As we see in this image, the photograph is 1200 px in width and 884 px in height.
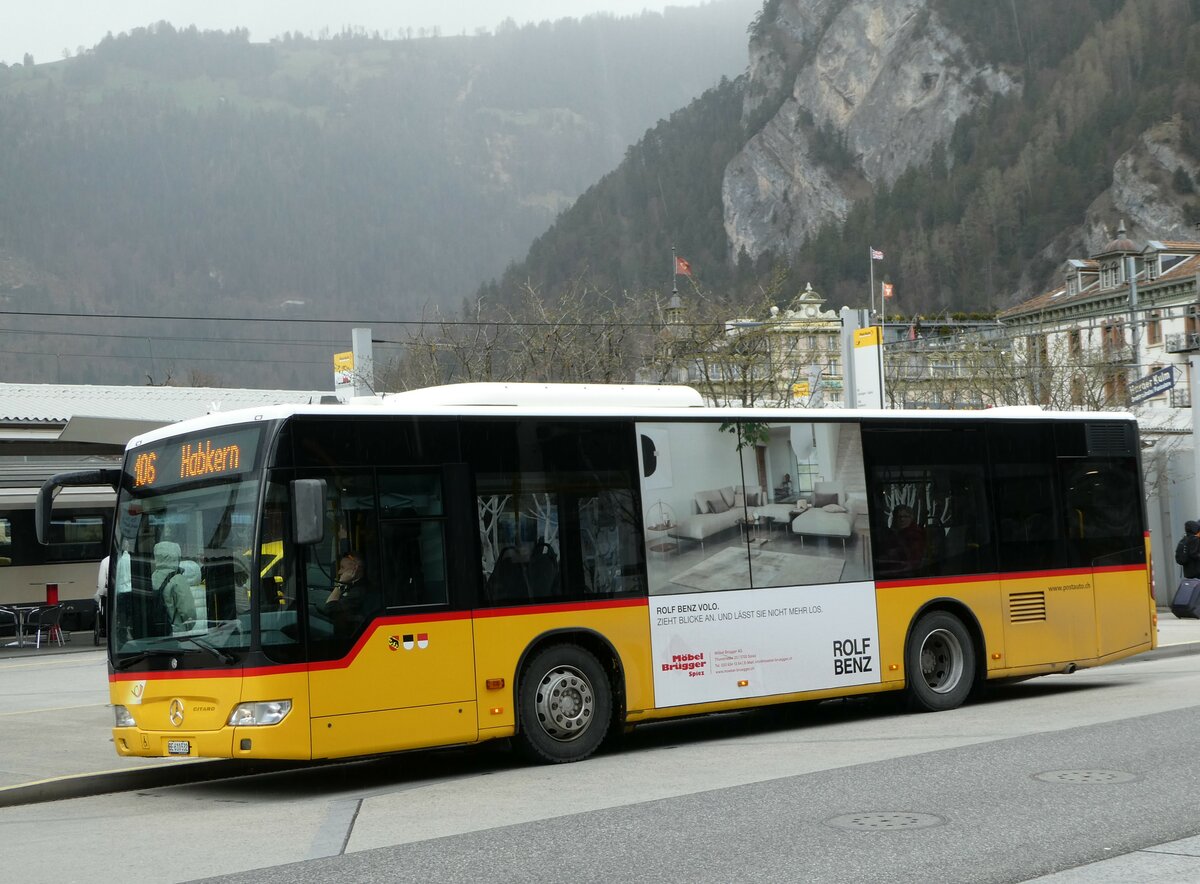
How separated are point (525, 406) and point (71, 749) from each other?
5.06 metres

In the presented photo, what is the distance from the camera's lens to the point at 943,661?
46.5 ft

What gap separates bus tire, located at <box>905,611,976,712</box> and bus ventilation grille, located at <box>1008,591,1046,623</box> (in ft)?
2.08

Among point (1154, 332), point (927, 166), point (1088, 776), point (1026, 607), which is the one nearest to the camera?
point (1088, 776)

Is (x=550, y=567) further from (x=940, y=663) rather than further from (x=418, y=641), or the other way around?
(x=940, y=663)

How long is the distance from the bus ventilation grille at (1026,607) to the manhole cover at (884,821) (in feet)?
22.2

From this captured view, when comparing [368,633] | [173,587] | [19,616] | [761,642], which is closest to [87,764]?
[173,587]

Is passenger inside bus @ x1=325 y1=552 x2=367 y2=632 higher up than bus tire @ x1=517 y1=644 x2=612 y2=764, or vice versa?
passenger inside bus @ x1=325 y1=552 x2=367 y2=632

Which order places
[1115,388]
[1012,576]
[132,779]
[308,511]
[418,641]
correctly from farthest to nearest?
[1115,388] < [1012,576] < [132,779] < [418,641] < [308,511]

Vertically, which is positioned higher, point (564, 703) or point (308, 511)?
point (308, 511)

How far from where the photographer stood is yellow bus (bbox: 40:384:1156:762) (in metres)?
10.2

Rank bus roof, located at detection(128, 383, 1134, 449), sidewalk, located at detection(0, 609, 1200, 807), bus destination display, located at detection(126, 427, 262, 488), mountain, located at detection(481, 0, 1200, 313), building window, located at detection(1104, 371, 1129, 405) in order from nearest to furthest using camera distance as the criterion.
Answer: bus destination display, located at detection(126, 427, 262, 488)
bus roof, located at detection(128, 383, 1134, 449)
sidewalk, located at detection(0, 609, 1200, 807)
building window, located at detection(1104, 371, 1129, 405)
mountain, located at detection(481, 0, 1200, 313)

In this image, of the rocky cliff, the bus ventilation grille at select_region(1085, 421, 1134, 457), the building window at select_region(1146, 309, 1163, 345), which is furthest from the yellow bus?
the rocky cliff

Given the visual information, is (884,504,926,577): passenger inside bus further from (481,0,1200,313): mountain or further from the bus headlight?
(481,0,1200,313): mountain

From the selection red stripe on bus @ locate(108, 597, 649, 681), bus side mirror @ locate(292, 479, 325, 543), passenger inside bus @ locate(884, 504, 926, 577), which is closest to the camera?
bus side mirror @ locate(292, 479, 325, 543)
